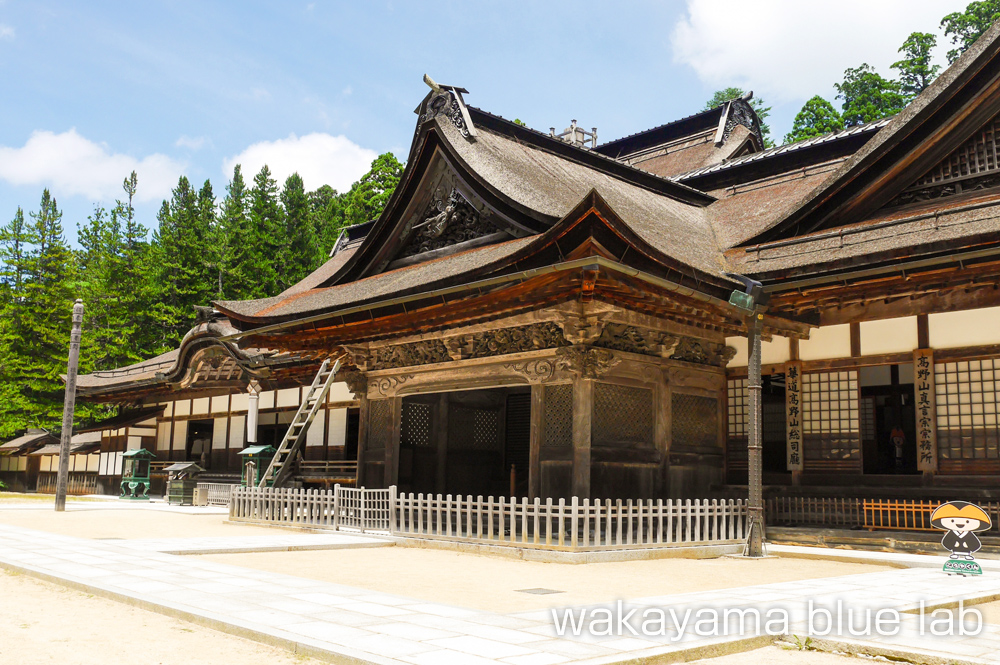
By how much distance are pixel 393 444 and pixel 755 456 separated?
22.4 ft

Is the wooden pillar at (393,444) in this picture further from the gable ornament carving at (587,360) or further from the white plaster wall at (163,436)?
the white plaster wall at (163,436)

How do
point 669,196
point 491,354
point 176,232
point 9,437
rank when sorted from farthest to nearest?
point 176,232, point 9,437, point 669,196, point 491,354

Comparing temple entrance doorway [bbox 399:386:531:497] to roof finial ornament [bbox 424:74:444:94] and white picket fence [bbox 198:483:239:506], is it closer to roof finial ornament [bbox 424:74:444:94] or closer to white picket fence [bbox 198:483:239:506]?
roof finial ornament [bbox 424:74:444:94]

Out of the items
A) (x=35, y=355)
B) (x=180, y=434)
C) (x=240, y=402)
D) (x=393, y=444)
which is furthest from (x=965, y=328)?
(x=35, y=355)

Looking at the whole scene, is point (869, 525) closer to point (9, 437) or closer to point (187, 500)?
point (187, 500)

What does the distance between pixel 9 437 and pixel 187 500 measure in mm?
21575

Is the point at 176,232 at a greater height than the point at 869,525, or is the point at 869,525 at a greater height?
the point at 176,232

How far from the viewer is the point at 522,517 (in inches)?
452

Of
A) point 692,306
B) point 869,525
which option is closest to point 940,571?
point 869,525

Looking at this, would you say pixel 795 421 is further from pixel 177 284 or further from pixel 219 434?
pixel 177 284

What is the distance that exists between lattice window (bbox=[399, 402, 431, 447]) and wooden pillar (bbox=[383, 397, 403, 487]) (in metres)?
0.29

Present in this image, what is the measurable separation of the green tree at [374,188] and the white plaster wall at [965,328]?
33.1 m

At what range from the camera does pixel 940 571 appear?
9523mm

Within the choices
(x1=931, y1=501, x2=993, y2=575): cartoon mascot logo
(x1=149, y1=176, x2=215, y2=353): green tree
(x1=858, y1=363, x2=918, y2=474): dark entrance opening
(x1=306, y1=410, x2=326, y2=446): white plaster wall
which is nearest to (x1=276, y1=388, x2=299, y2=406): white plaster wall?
(x1=306, y1=410, x2=326, y2=446): white plaster wall
